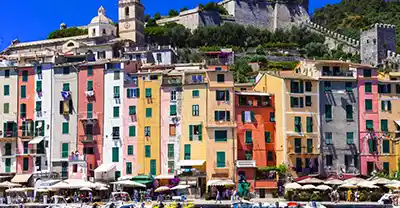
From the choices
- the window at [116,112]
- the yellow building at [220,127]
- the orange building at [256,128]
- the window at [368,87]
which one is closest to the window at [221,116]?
the yellow building at [220,127]

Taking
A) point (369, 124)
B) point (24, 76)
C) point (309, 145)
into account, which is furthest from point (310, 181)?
point (24, 76)

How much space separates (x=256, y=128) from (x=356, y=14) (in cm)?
9077

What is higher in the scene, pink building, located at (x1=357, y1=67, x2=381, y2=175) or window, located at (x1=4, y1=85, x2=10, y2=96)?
window, located at (x1=4, y1=85, x2=10, y2=96)

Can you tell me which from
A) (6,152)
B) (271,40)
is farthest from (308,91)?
(271,40)

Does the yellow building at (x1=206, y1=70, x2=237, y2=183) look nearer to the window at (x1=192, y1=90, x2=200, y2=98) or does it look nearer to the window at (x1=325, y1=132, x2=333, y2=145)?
the window at (x1=192, y1=90, x2=200, y2=98)

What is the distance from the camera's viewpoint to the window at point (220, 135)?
5575 cm

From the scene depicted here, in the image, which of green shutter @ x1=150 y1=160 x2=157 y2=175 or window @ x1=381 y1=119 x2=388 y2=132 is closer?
green shutter @ x1=150 y1=160 x2=157 y2=175

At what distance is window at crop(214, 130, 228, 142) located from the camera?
55.8 meters

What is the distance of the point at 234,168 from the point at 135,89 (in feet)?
33.4

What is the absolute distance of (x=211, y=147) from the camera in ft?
183

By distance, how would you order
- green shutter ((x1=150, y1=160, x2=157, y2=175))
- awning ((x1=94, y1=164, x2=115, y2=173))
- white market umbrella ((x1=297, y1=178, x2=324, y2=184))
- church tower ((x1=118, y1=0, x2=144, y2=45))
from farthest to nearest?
church tower ((x1=118, y1=0, x2=144, y2=45))
green shutter ((x1=150, y1=160, x2=157, y2=175))
awning ((x1=94, y1=164, x2=115, y2=173))
white market umbrella ((x1=297, y1=178, x2=324, y2=184))

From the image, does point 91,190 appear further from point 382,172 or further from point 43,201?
point 382,172

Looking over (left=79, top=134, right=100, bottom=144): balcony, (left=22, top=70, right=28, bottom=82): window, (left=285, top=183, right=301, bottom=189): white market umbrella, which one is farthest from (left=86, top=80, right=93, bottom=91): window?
(left=285, top=183, right=301, bottom=189): white market umbrella

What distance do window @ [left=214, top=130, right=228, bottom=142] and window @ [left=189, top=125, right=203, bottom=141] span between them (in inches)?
47.4
